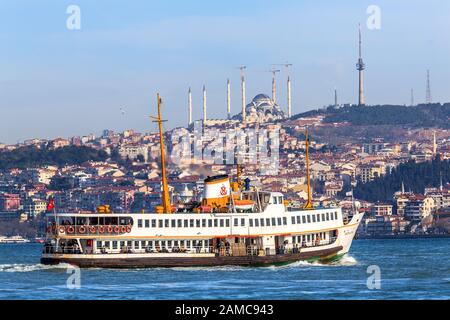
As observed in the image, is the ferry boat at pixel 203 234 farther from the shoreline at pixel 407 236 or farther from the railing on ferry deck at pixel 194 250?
the shoreline at pixel 407 236

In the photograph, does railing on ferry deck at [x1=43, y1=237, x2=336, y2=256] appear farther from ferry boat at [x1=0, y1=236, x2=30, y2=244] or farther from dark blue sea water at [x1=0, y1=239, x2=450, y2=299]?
ferry boat at [x1=0, y1=236, x2=30, y2=244]

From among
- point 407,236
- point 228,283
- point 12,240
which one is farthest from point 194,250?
point 407,236

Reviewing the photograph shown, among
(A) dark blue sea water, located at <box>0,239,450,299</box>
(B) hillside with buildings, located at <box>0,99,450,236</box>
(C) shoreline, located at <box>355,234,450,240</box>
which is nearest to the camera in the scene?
(A) dark blue sea water, located at <box>0,239,450,299</box>

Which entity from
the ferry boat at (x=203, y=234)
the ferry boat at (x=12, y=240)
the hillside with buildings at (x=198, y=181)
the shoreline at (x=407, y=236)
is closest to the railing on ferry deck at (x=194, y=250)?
the ferry boat at (x=203, y=234)

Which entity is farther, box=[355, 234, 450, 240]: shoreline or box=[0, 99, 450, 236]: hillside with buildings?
box=[0, 99, 450, 236]: hillside with buildings

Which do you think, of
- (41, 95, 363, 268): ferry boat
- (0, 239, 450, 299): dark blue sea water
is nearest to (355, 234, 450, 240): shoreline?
(41, 95, 363, 268): ferry boat

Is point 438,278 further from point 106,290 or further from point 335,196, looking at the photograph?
point 335,196
